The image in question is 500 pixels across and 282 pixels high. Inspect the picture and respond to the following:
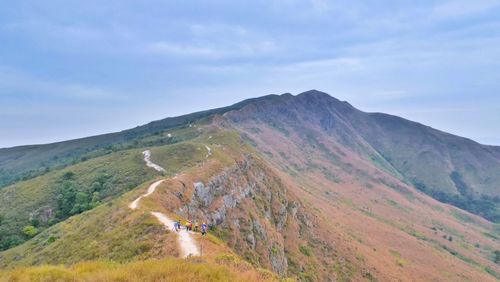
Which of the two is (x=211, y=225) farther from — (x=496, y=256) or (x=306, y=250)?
(x=496, y=256)

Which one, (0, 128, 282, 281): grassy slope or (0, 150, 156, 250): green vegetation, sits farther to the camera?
(0, 150, 156, 250): green vegetation

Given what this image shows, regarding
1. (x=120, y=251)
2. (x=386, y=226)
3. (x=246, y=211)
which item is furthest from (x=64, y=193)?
(x=386, y=226)

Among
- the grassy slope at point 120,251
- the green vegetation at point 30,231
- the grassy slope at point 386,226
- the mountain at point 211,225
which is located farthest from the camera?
the grassy slope at point 386,226

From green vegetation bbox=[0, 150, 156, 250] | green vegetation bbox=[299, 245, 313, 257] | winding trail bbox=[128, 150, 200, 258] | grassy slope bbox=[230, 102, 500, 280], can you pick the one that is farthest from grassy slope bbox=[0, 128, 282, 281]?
grassy slope bbox=[230, 102, 500, 280]

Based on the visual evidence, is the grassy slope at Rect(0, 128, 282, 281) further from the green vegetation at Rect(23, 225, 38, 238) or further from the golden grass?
the green vegetation at Rect(23, 225, 38, 238)

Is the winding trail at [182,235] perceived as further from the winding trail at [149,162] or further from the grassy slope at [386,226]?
the grassy slope at [386,226]

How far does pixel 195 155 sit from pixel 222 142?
20641mm

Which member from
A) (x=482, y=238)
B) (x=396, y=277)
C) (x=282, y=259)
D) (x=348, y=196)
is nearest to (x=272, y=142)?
(x=348, y=196)

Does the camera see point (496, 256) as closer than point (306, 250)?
No

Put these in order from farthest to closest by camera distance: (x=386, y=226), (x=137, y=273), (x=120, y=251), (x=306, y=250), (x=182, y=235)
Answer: (x=386, y=226) < (x=306, y=250) < (x=182, y=235) < (x=120, y=251) < (x=137, y=273)

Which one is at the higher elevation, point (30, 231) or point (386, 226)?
point (30, 231)

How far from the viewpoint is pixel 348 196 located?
525 ft

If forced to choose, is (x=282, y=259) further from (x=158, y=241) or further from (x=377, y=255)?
(x=377, y=255)

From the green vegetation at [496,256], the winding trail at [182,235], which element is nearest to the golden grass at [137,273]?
the winding trail at [182,235]
